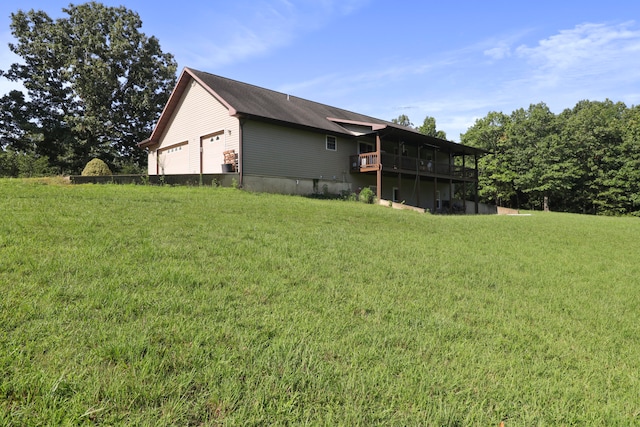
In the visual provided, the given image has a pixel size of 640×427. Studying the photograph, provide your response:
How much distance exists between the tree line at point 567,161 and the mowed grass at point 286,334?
3433cm

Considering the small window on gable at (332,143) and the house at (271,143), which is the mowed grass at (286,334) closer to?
the house at (271,143)

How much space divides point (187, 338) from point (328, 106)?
24.3m

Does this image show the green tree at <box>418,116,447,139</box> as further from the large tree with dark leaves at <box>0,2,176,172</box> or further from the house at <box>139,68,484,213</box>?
the large tree with dark leaves at <box>0,2,176,172</box>

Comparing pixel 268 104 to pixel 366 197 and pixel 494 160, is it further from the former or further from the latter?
pixel 494 160

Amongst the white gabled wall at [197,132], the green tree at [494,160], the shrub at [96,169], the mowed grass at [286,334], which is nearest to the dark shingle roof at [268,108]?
the white gabled wall at [197,132]

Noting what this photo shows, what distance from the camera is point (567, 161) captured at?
1396 inches

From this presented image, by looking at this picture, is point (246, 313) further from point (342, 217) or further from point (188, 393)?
point (342, 217)

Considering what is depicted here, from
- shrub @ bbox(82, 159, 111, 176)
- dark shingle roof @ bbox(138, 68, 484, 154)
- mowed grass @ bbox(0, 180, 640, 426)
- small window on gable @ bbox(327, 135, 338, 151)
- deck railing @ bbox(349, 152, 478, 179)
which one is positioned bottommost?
mowed grass @ bbox(0, 180, 640, 426)

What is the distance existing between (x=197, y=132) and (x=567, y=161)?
117ft

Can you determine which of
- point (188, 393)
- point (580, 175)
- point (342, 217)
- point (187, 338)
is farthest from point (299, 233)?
point (580, 175)

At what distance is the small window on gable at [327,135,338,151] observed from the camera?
19.8 metres

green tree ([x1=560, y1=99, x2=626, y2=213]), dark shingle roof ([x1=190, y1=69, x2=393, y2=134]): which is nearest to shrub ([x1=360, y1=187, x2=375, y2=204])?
dark shingle roof ([x1=190, y1=69, x2=393, y2=134])

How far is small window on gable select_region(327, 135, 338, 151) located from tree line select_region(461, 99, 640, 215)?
983 inches

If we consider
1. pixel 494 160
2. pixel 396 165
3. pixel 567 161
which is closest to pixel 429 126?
pixel 494 160
